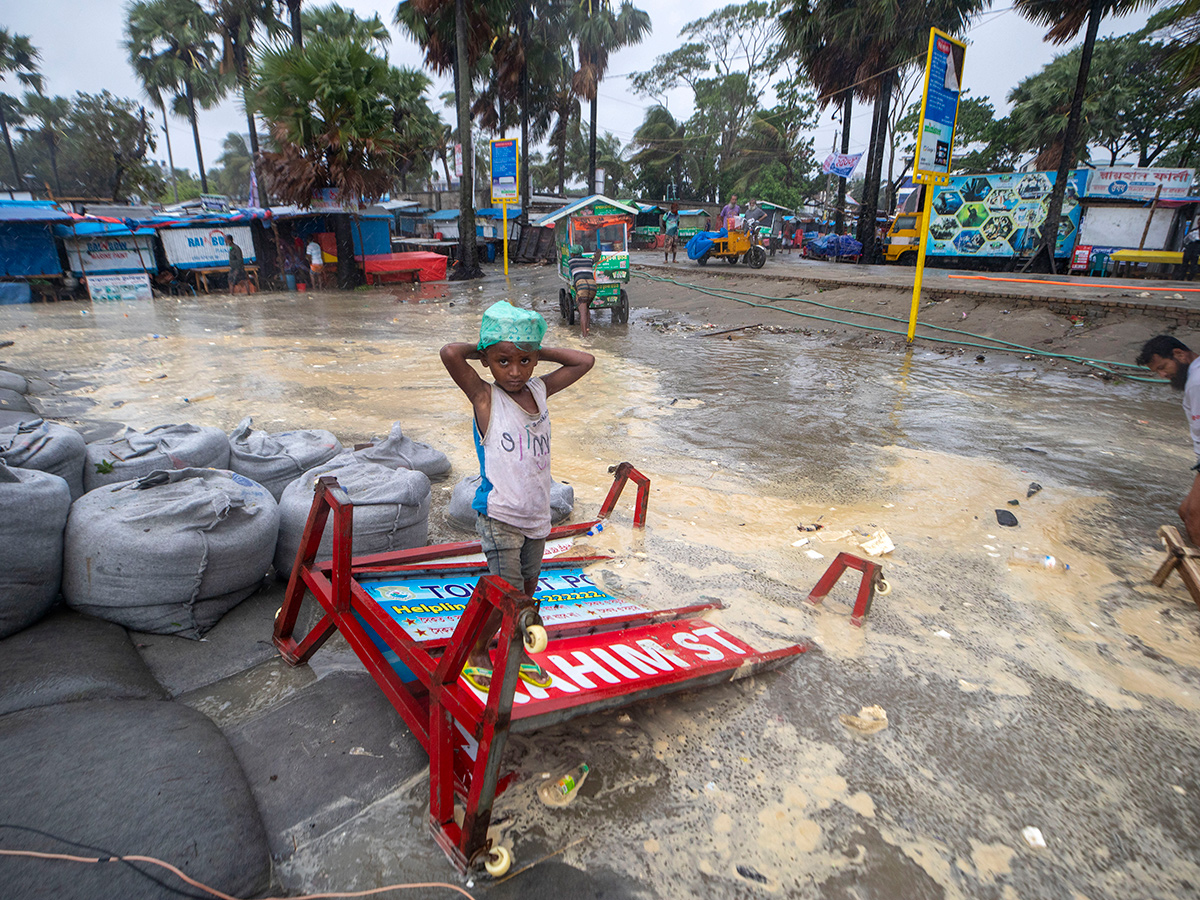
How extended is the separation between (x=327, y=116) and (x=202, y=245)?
5.37 meters

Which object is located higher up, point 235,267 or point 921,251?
point 921,251

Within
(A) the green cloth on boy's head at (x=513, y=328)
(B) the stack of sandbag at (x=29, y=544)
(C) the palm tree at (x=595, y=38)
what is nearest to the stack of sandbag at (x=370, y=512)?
(B) the stack of sandbag at (x=29, y=544)

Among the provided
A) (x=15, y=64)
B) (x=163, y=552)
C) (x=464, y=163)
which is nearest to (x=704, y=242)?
(x=464, y=163)

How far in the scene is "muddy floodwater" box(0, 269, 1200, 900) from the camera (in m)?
1.75

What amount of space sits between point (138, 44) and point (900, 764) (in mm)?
39512

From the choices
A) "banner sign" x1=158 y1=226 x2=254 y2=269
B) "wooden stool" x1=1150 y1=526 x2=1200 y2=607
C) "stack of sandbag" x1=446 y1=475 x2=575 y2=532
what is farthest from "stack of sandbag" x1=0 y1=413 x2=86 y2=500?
"banner sign" x1=158 y1=226 x2=254 y2=269

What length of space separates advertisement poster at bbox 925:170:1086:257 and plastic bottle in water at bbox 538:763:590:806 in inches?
823

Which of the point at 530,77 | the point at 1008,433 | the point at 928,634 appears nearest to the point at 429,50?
the point at 530,77

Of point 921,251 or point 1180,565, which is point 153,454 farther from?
point 921,251

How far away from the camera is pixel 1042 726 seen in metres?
2.27

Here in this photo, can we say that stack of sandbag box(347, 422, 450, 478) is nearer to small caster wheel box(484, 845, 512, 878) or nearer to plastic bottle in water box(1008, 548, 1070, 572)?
small caster wheel box(484, 845, 512, 878)

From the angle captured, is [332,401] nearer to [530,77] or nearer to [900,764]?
[900,764]

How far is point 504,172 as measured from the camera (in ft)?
59.7

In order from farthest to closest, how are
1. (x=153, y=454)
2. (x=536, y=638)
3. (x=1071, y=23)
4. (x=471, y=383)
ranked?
(x=1071, y=23) → (x=153, y=454) → (x=471, y=383) → (x=536, y=638)
